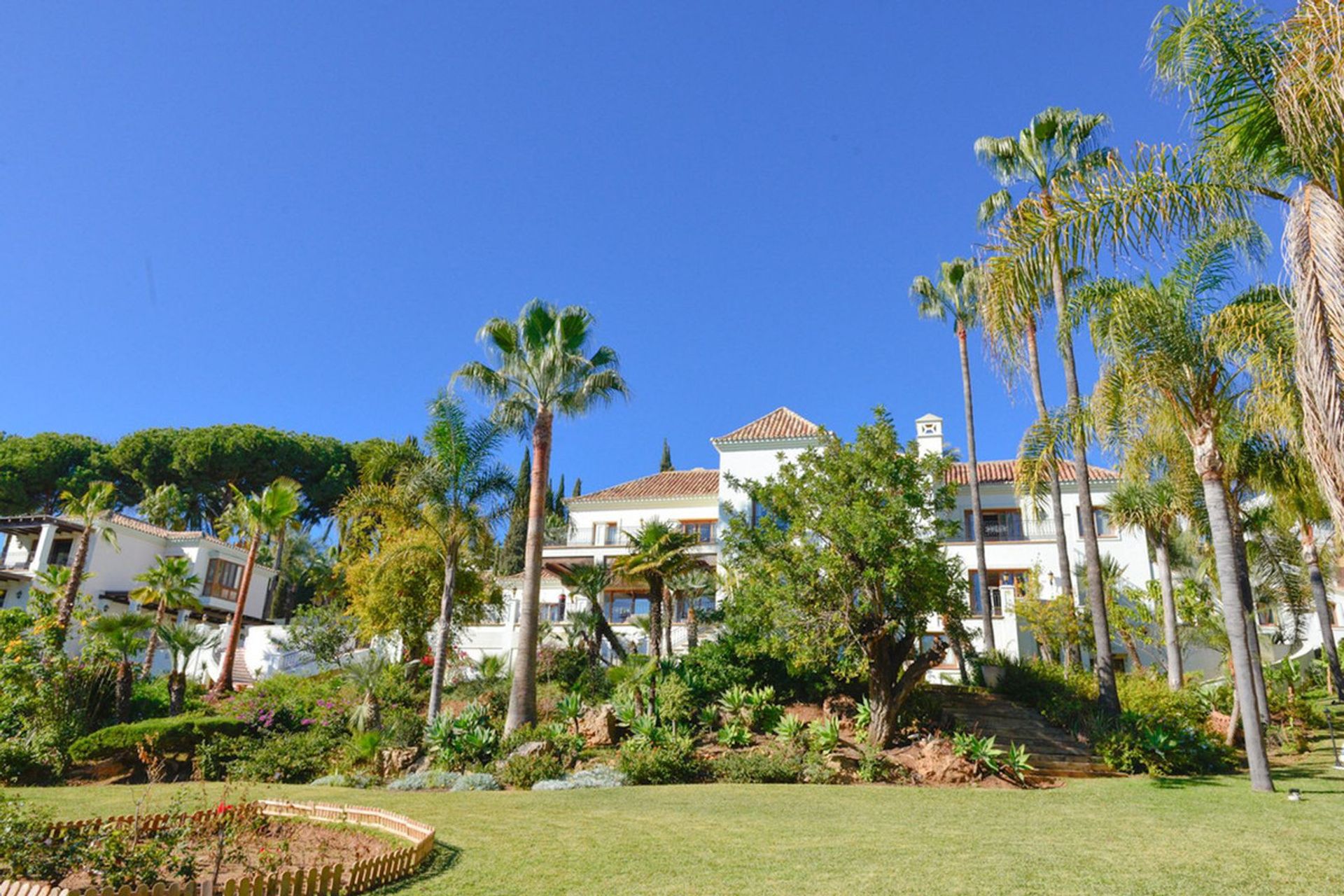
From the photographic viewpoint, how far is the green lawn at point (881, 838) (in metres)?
8.09

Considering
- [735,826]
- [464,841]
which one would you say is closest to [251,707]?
[464,841]

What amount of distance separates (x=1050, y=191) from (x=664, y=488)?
24941mm

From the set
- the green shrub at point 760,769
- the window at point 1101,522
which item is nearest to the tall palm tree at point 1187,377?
the green shrub at point 760,769

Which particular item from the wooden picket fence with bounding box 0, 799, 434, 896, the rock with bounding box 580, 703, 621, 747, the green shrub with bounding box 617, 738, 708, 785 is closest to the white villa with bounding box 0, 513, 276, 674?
the rock with bounding box 580, 703, 621, 747

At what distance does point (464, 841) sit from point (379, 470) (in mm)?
21522

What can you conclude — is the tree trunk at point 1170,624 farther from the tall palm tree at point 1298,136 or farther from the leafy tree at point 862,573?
the tall palm tree at point 1298,136

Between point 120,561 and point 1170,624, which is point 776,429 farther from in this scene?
point 120,561

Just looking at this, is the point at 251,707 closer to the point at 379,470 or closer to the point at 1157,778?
the point at 379,470

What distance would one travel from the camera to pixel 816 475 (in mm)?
20656

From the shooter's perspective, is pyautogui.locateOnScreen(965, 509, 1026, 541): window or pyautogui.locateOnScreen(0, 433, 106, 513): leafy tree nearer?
pyautogui.locateOnScreen(965, 509, 1026, 541): window

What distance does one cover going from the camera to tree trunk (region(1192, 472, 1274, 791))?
13484mm

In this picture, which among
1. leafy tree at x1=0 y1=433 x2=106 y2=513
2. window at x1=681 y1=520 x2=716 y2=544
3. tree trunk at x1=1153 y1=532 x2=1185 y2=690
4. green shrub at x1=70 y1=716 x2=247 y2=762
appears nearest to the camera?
green shrub at x1=70 y1=716 x2=247 y2=762

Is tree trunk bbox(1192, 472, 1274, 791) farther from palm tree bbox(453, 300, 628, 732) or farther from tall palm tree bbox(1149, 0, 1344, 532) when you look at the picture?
palm tree bbox(453, 300, 628, 732)

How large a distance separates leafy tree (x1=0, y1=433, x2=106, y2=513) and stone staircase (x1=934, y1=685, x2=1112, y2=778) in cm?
5553
